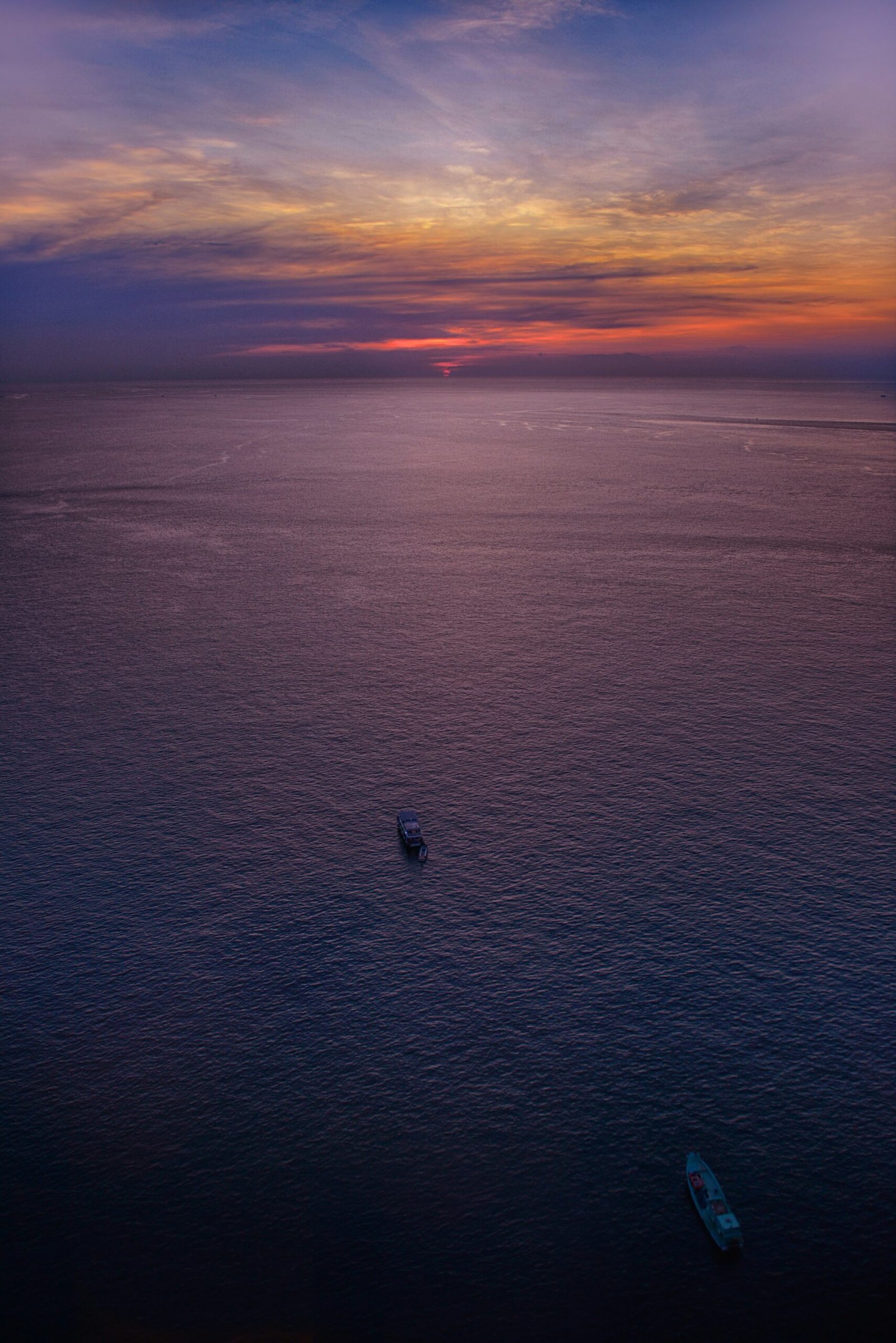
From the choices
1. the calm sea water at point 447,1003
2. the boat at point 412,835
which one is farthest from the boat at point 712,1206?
the boat at point 412,835

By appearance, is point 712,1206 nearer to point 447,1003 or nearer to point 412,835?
point 447,1003

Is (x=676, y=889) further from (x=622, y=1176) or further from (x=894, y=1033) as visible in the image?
(x=622, y=1176)

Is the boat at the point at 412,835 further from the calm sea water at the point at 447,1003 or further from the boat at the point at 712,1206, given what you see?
the boat at the point at 712,1206

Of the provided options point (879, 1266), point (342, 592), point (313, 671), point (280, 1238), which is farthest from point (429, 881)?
point (342, 592)

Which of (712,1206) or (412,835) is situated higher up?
(412,835)

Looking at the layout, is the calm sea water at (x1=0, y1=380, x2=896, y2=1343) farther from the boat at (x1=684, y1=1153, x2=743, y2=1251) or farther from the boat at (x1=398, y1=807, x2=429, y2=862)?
the boat at (x1=398, y1=807, x2=429, y2=862)

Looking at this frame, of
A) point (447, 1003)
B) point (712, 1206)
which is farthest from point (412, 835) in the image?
point (712, 1206)

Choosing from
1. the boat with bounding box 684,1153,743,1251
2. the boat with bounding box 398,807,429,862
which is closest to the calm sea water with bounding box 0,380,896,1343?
the boat with bounding box 684,1153,743,1251
